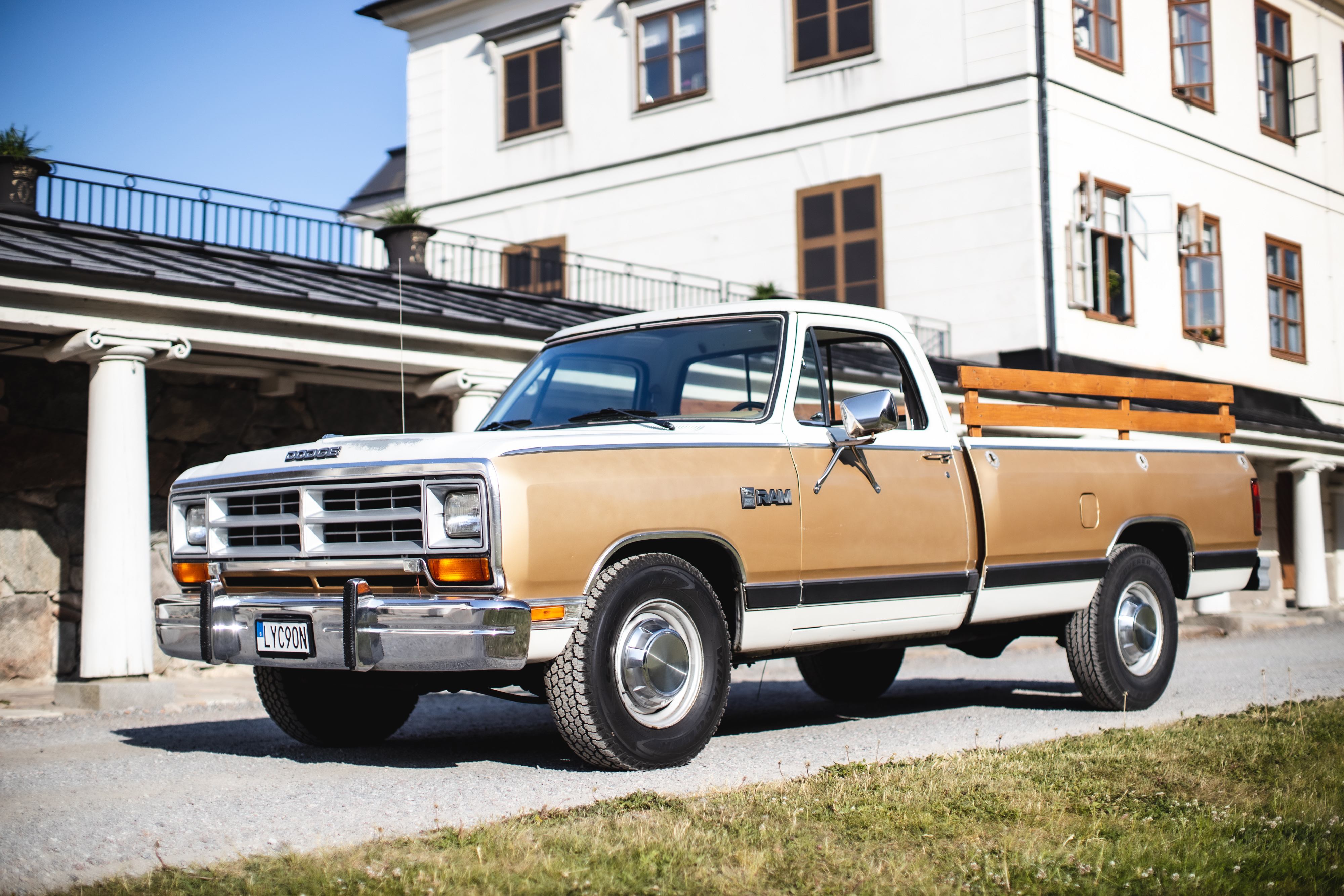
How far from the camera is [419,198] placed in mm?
25828

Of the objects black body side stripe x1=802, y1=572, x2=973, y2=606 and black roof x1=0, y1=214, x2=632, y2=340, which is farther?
black roof x1=0, y1=214, x2=632, y2=340

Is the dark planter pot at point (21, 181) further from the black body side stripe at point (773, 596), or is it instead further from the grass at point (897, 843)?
the grass at point (897, 843)

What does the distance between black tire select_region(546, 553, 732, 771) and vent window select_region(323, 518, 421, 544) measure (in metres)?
0.72

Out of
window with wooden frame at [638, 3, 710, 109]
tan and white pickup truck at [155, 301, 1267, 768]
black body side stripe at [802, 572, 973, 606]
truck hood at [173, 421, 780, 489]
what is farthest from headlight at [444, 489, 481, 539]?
window with wooden frame at [638, 3, 710, 109]

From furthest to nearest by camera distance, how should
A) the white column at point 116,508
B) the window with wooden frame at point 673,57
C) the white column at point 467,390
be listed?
the window with wooden frame at point 673,57 → the white column at point 467,390 → the white column at point 116,508

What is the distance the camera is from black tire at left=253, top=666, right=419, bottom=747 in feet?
20.9

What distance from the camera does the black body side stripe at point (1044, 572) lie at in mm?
6977

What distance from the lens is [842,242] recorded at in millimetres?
20969

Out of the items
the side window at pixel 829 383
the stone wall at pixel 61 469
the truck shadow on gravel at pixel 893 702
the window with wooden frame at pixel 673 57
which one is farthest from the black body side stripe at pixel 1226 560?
the window with wooden frame at pixel 673 57

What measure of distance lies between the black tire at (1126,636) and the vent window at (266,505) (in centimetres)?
432

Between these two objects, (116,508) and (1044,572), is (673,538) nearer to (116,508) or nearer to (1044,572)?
(1044,572)

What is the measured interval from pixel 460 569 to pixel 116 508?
537 cm

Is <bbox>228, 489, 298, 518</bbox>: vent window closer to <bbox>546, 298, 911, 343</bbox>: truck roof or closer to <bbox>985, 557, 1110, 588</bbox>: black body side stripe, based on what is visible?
<bbox>546, 298, 911, 343</bbox>: truck roof

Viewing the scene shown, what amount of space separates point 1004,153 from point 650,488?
15.4 metres
